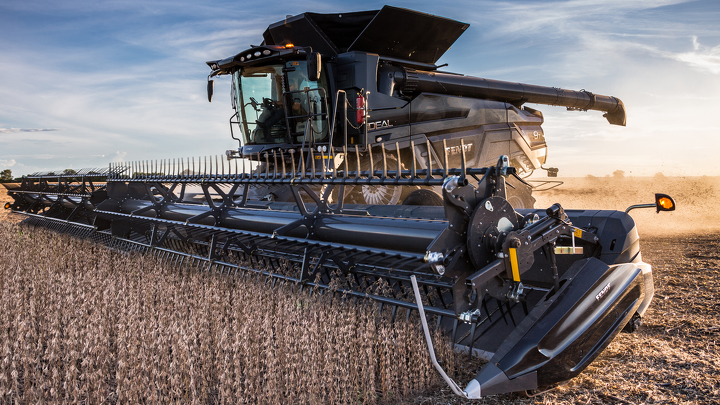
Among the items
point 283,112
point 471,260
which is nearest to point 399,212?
point 471,260

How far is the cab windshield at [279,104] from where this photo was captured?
642 centimetres

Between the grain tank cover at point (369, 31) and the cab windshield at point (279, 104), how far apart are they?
94 centimetres

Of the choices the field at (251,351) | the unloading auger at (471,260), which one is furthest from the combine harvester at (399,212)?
the field at (251,351)

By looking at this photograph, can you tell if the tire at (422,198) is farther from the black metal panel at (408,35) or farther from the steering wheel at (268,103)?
the black metal panel at (408,35)

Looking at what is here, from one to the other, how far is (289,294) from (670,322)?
311 centimetres

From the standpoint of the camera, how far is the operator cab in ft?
20.8

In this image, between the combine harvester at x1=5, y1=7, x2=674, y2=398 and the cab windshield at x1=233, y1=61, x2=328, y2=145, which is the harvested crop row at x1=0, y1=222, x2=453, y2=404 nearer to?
the combine harvester at x1=5, y1=7, x2=674, y2=398

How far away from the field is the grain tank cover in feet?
14.0

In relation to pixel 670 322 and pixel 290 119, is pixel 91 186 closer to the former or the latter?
pixel 290 119

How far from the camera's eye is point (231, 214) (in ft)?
15.3

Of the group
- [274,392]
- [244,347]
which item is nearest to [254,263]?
[244,347]

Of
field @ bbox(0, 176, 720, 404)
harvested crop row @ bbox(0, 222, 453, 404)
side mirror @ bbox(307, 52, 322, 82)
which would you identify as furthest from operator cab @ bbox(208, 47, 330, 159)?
harvested crop row @ bbox(0, 222, 453, 404)

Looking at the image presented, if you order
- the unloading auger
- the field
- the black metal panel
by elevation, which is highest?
the black metal panel

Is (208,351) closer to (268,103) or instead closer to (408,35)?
(268,103)
